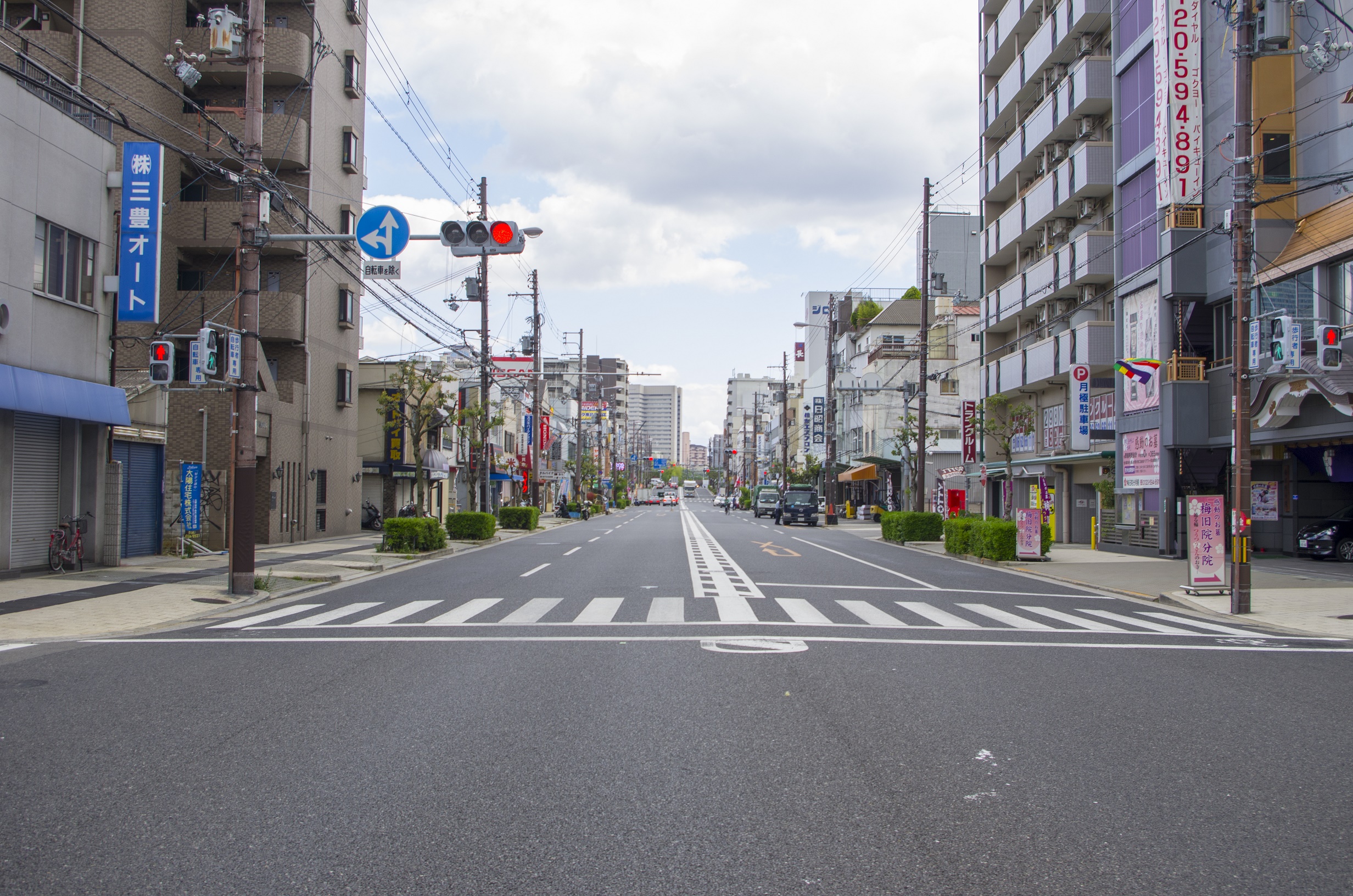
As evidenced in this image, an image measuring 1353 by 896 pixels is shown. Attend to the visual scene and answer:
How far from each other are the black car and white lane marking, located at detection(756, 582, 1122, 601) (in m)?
10.3

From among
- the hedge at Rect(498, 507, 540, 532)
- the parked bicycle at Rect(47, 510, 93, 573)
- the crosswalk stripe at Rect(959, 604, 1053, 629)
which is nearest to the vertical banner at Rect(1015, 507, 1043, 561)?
the crosswalk stripe at Rect(959, 604, 1053, 629)

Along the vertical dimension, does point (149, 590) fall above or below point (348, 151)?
below

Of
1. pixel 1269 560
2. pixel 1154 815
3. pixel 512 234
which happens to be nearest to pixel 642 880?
pixel 1154 815

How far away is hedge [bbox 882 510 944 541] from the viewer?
107 ft

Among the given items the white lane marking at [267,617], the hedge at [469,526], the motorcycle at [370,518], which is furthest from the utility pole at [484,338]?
the white lane marking at [267,617]

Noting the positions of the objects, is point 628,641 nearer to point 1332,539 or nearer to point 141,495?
point 141,495

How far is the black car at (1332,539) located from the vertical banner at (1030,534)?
259 inches

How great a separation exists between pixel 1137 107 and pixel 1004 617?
2137 cm

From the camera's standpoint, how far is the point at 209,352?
1451cm

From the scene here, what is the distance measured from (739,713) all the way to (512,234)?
877 cm

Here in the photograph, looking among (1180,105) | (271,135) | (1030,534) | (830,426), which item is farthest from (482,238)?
(830,426)

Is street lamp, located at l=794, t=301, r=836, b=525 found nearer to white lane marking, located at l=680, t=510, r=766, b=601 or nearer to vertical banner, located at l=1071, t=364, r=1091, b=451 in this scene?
vertical banner, located at l=1071, t=364, r=1091, b=451

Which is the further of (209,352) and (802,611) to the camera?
(209,352)

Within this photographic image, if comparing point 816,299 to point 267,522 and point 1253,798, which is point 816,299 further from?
point 1253,798
